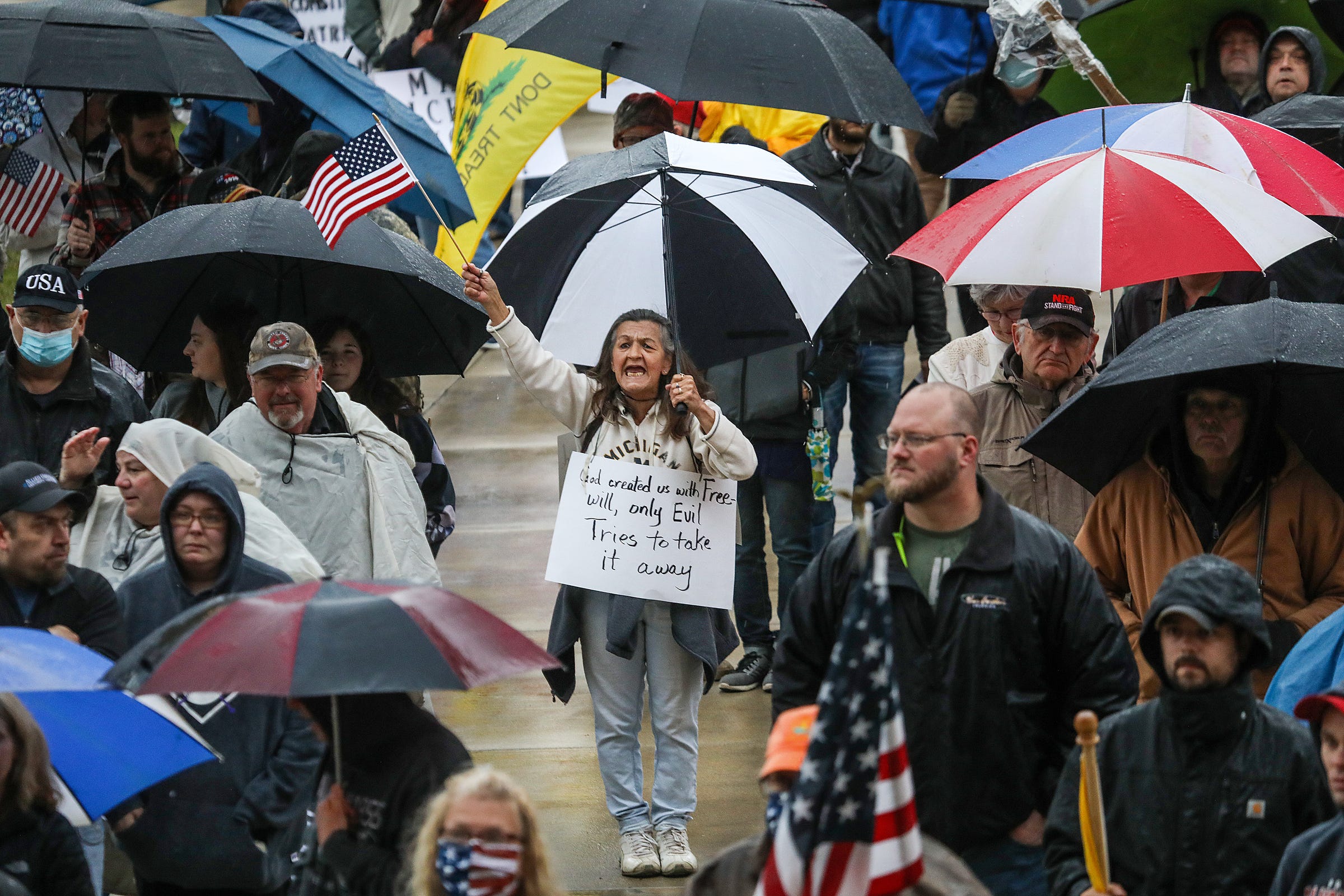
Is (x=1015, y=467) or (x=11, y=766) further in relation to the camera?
(x=1015, y=467)

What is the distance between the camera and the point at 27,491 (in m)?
5.95

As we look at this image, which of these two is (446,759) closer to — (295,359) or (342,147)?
(295,359)

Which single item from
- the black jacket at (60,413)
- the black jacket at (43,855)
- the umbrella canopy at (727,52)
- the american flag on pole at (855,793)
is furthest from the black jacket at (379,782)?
the umbrella canopy at (727,52)

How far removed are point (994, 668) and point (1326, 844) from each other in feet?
3.51

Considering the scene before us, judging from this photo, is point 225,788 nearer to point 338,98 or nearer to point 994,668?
point 994,668

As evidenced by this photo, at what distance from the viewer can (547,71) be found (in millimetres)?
9805

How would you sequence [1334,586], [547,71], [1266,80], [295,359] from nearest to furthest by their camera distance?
[1334,586] → [295,359] → [1266,80] → [547,71]

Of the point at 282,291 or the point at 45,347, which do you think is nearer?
the point at 45,347

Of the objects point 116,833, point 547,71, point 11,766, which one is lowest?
point 116,833

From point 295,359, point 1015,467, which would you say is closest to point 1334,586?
point 1015,467

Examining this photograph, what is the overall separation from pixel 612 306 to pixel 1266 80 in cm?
371

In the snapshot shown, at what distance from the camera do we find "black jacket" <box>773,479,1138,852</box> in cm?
516

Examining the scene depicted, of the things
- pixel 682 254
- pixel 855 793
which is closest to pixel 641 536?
pixel 682 254

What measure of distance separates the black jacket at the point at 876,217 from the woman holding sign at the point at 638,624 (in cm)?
250
